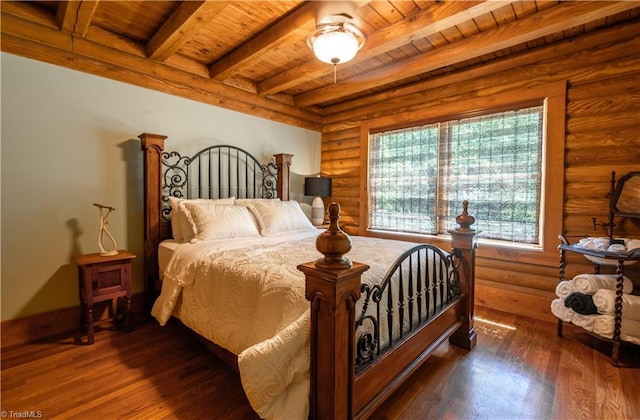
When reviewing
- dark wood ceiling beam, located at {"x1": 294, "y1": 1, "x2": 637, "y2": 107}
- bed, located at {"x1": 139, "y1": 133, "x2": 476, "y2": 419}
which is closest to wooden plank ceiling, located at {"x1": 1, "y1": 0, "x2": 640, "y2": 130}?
dark wood ceiling beam, located at {"x1": 294, "y1": 1, "x2": 637, "y2": 107}

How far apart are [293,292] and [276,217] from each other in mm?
1709

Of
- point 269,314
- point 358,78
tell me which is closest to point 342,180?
point 358,78

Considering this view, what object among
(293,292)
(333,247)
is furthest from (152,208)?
(333,247)

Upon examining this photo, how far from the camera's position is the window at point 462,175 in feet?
9.52

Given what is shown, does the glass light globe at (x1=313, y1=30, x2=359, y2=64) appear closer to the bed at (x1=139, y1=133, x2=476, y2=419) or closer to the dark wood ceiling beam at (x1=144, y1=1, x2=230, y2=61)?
the dark wood ceiling beam at (x1=144, y1=1, x2=230, y2=61)

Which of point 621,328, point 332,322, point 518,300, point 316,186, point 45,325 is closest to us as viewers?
point 332,322

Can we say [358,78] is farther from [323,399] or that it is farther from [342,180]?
[323,399]

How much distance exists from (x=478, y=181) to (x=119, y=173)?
3.65 meters

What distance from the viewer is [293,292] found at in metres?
1.42

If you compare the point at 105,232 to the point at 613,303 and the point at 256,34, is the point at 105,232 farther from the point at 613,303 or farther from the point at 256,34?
the point at 613,303

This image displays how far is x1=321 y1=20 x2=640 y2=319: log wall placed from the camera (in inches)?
95.4

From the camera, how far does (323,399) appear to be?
47.8 inches

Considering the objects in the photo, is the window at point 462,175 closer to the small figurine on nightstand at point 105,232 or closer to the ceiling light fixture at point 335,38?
the ceiling light fixture at point 335,38

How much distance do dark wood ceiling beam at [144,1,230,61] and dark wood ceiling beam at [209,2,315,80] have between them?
1.60 ft
